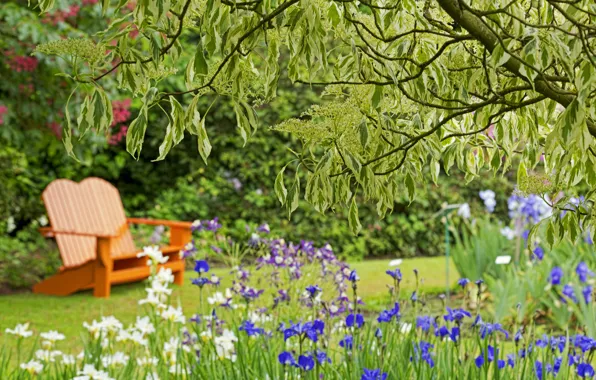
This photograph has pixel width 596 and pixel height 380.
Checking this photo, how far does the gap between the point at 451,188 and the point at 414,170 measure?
8.03 meters

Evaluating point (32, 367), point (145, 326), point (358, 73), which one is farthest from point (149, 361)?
point (358, 73)

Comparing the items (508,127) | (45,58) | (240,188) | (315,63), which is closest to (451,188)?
(240,188)

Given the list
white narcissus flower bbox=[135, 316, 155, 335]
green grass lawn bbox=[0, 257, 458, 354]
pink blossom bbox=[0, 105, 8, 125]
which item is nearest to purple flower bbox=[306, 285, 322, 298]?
white narcissus flower bbox=[135, 316, 155, 335]

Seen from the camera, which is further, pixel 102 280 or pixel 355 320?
pixel 102 280

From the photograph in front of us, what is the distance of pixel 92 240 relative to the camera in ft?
23.4

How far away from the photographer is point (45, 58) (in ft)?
18.6

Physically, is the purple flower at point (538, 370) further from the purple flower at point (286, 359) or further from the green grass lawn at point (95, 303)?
the green grass lawn at point (95, 303)

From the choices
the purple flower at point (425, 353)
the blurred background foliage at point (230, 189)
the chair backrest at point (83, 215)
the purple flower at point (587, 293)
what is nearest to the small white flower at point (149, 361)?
the purple flower at point (425, 353)

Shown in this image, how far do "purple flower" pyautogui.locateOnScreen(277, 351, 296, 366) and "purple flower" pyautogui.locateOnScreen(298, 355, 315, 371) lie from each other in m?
0.06

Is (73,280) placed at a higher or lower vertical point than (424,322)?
lower

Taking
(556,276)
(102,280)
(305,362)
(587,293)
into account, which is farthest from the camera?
(102,280)

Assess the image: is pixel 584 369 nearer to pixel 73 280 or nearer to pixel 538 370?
pixel 538 370

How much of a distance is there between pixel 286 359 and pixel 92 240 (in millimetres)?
5014

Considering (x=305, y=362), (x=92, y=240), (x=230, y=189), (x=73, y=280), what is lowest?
(x=73, y=280)
